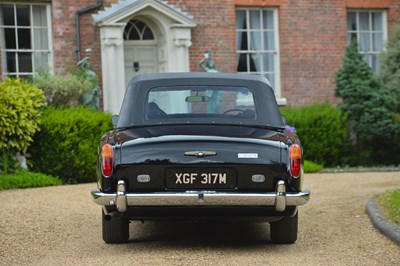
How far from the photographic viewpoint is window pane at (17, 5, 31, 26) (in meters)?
18.9

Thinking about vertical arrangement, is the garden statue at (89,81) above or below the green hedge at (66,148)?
above

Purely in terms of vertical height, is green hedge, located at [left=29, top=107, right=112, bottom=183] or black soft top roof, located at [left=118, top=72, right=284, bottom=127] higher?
black soft top roof, located at [left=118, top=72, right=284, bottom=127]

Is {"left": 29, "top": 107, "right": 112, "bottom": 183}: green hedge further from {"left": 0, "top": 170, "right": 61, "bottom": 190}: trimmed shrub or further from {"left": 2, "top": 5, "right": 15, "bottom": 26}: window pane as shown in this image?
{"left": 2, "top": 5, "right": 15, "bottom": 26}: window pane

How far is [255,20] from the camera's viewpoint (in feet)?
69.6

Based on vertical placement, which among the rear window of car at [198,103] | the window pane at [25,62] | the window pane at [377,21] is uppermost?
the window pane at [377,21]

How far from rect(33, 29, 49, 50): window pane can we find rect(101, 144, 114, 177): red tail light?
37.5 feet

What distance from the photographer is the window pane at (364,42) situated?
22.3 metres

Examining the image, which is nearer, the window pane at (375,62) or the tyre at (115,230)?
the tyre at (115,230)

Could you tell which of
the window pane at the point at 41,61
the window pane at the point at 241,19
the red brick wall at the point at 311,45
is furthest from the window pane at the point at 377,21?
the window pane at the point at 41,61

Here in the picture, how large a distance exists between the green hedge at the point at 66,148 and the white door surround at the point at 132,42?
2.71 metres

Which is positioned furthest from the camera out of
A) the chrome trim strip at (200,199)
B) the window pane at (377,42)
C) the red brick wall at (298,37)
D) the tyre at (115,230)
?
the window pane at (377,42)

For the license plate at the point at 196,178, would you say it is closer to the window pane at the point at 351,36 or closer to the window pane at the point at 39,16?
the window pane at the point at 39,16

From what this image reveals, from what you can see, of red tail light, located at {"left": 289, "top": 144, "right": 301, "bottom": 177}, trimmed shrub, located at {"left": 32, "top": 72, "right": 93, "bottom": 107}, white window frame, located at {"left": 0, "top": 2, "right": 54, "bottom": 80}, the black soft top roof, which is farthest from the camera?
white window frame, located at {"left": 0, "top": 2, "right": 54, "bottom": 80}

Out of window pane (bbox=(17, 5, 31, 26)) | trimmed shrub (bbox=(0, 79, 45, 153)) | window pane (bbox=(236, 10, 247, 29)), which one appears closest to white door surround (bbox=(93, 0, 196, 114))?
window pane (bbox=(17, 5, 31, 26))
